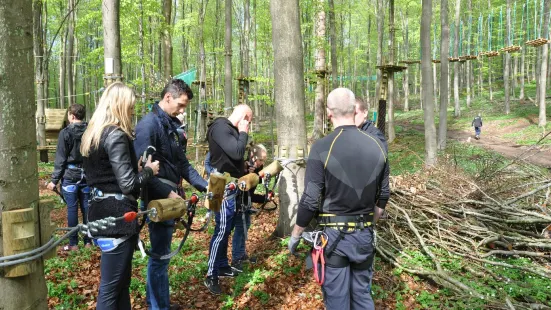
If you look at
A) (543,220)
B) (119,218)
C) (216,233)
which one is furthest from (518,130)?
(119,218)

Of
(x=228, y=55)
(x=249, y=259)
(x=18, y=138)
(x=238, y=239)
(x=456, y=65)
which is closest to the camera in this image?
(x=18, y=138)

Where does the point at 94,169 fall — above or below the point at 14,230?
above

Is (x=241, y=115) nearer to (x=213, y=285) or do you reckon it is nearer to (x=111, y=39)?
(x=213, y=285)

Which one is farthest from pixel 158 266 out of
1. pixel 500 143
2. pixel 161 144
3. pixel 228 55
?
pixel 500 143

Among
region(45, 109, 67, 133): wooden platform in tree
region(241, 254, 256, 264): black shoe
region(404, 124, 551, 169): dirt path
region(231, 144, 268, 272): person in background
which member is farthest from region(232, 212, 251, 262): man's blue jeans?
region(404, 124, 551, 169): dirt path

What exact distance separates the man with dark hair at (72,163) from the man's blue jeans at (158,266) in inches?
92.0

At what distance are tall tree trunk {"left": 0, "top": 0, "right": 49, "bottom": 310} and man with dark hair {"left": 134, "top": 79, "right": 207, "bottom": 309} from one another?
1278 millimetres

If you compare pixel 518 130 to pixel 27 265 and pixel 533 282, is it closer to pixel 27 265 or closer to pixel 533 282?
pixel 533 282

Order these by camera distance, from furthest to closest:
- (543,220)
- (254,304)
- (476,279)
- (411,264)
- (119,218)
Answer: (543,220) < (411,264) < (476,279) < (254,304) < (119,218)

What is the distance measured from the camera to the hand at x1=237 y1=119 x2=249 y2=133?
13.8 feet

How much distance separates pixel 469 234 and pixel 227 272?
3.48 meters

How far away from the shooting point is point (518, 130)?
21.9 meters

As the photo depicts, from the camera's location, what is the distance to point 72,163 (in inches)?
208

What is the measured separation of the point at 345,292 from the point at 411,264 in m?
2.18
